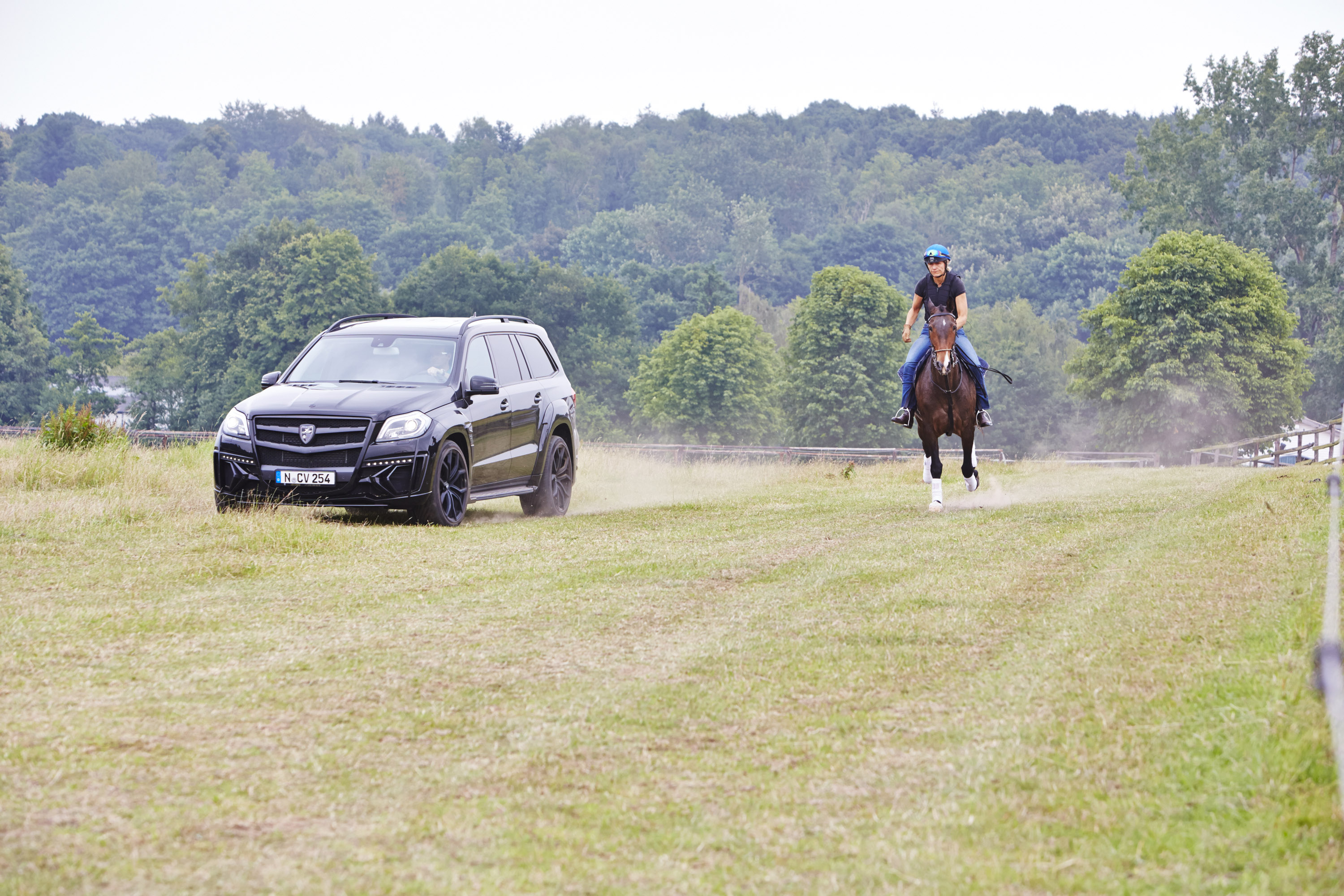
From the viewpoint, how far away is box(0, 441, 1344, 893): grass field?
3.76 meters

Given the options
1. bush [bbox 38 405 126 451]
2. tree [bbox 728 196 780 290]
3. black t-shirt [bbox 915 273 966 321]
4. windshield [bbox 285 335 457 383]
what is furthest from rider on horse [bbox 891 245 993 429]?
tree [bbox 728 196 780 290]

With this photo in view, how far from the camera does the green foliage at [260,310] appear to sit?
80.0 metres

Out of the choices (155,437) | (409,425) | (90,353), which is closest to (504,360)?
(409,425)

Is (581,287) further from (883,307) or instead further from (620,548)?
(620,548)

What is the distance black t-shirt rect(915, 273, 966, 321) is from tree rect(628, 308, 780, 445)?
64355 millimetres

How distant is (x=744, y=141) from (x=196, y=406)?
379ft

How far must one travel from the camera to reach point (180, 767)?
4.58 meters

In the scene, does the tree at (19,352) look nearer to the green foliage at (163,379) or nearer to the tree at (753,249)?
the green foliage at (163,379)

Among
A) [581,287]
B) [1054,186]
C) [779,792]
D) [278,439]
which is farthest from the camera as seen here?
[1054,186]

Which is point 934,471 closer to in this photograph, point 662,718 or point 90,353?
point 662,718

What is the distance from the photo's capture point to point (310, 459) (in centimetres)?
1248

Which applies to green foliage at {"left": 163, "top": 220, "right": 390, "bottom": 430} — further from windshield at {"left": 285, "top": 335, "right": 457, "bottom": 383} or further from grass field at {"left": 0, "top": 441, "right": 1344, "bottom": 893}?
grass field at {"left": 0, "top": 441, "right": 1344, "bottom": 893}

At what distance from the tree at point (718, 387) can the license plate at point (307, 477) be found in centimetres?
6741

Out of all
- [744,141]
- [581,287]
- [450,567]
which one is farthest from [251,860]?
[744,141]
